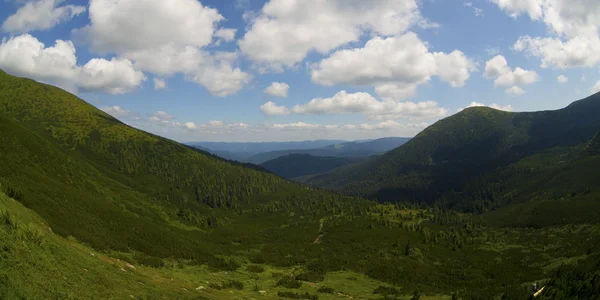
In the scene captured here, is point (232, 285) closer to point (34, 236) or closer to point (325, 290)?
point (325, 290)

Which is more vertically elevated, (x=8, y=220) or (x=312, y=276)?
(x=8, y=220)

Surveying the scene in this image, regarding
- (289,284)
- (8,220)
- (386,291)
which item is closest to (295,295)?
(289,284)

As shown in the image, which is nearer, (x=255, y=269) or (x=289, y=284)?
(x=289, y=284)

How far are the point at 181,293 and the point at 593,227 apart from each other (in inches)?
9707

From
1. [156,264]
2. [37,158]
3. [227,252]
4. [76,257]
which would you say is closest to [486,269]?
[227,252]

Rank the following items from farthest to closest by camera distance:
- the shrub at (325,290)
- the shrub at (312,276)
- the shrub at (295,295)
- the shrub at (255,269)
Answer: the shrub at (255,269) → the shrub at (312,276) → the shrub at (325,290) → the shrub at (295,295)

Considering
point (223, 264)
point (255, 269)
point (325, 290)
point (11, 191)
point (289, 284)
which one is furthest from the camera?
point (255, 269)

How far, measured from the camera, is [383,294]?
11262cm

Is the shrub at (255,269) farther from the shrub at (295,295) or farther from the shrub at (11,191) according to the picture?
the shrub at (11,191)

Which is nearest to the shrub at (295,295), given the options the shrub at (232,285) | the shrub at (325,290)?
the shrub at (325,290)

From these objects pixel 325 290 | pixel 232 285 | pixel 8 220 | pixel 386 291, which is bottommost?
pixel 386 291

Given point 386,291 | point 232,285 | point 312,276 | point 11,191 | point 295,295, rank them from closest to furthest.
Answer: point 11,191, point 232,285, point 295,295, point 386,291, point 312,276

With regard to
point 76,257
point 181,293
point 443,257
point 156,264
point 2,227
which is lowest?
point 443,257

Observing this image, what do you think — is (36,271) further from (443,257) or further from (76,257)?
(443,257)
